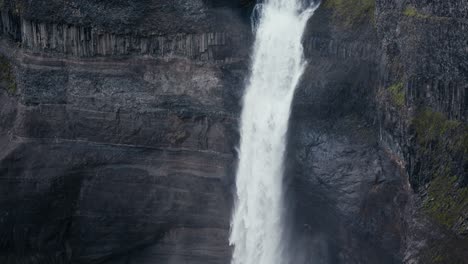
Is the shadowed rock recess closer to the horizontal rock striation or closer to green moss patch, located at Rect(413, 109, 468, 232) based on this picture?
the horizontal rock striation

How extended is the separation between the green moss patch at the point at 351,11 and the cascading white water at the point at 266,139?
1.02 m

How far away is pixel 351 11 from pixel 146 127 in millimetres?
9684

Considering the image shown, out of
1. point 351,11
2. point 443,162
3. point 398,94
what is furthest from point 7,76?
point 443,162

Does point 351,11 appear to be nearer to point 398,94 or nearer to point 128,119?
point 398,94

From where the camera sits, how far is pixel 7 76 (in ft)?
131

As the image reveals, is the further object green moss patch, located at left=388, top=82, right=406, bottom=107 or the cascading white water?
Result: the cascading white water

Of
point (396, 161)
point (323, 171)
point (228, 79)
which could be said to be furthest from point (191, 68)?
point (396, 161)

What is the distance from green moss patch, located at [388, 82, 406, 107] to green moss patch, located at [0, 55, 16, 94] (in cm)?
1565

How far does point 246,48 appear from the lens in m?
39.5

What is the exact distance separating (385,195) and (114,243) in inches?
451

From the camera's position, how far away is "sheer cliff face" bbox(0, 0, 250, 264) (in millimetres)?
39344

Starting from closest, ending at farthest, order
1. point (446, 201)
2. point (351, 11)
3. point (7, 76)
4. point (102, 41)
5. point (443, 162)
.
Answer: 1. point (446, 201)
2. point (443, 162)
3. point (351, 11)
4. point (102, 41)
5. point (7, 76)

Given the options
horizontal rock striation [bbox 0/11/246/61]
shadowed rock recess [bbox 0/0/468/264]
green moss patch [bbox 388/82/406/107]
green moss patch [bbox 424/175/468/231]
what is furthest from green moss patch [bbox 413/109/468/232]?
horizontal rock striation [bbox 0/11/246/61]

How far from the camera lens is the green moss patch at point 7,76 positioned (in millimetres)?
39844
